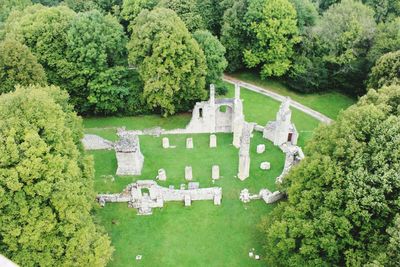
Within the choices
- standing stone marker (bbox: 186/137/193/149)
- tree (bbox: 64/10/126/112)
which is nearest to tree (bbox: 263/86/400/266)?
standing stone marker (bbox: 186/137/193/149)

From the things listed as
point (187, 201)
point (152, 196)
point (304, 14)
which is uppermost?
point (304, 14)

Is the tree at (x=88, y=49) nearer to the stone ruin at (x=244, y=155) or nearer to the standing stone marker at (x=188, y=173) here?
the standing stone marker at (x=188, y=173)

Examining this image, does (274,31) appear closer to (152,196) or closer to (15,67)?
(152,196)

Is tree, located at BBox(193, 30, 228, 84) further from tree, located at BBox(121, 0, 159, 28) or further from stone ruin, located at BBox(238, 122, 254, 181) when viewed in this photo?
stone ruin, located at BBox(238, 122, 254, 181)

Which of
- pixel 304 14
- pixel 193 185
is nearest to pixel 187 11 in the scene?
pixel 304 14

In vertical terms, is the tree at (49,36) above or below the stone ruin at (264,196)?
above

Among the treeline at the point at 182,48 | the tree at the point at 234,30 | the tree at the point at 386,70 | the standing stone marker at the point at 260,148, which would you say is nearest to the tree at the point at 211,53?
the treeline at the point at 182,48

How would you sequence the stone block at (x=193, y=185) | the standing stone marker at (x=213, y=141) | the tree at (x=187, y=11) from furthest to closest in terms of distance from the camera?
the tree at (x=187, y=11) < the standing stone marker at (x=213, y=141) < the stone block at (x=193, y=185)
